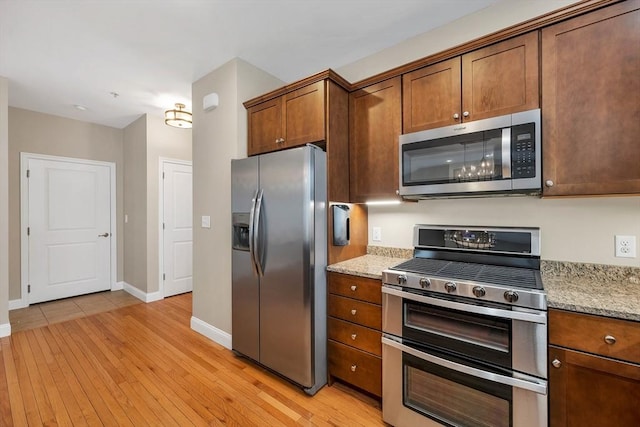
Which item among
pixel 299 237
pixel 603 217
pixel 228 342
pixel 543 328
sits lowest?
pixel 228 342

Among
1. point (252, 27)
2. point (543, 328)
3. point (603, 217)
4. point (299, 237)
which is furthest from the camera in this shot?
point (252, 27)

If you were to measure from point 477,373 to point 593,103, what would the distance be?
1.52 metres

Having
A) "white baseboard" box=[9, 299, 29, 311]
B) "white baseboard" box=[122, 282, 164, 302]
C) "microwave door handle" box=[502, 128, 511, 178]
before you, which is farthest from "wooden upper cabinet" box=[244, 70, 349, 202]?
"white baseboard" box=[9, 299, 29, 311]

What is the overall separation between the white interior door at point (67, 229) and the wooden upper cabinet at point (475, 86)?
15.9ft

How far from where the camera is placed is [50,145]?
4.05 m

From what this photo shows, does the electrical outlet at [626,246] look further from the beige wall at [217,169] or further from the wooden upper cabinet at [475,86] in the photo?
the beige wall at [217,169]

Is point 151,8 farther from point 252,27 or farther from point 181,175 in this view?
point 181,175

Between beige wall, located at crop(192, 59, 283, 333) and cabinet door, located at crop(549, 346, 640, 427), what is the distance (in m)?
2.42

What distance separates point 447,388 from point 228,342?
6.49 feet

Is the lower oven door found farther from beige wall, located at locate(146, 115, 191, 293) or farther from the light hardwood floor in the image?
beige wall, located at locate(146, 115, 191, 293)

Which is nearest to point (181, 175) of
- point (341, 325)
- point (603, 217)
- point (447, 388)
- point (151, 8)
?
point (151, 8)

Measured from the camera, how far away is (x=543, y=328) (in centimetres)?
129

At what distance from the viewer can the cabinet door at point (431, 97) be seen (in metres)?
1.86

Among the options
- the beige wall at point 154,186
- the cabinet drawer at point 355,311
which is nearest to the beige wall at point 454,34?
the cabinet drawer at point 355,311
